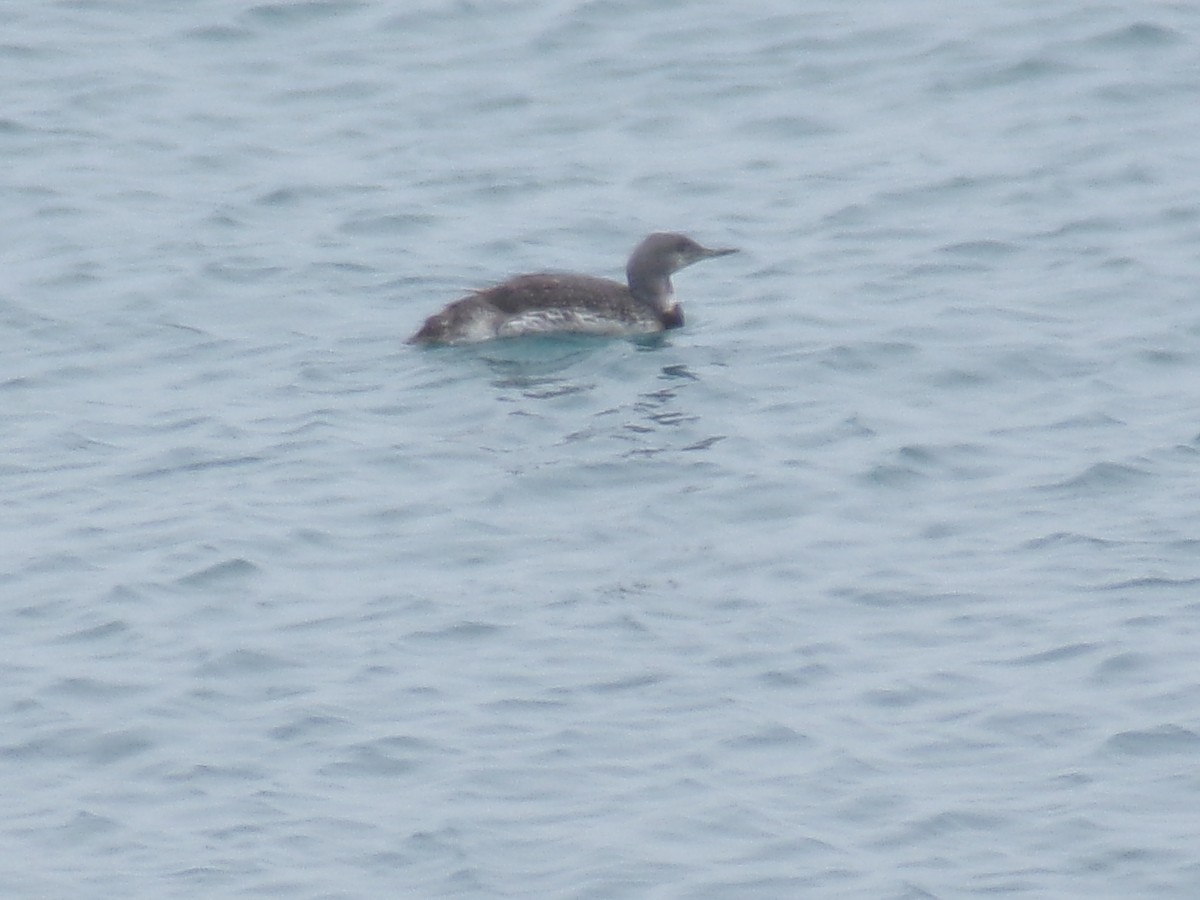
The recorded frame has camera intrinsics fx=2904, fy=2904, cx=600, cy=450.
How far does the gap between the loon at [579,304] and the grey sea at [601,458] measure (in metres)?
0.14

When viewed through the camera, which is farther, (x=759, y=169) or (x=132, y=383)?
(x=759, y=169)

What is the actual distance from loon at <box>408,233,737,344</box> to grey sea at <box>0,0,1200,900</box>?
0.44 feet

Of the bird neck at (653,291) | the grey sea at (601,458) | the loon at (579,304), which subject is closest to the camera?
the grey sea at (601,458)

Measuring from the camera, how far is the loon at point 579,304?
538 inches

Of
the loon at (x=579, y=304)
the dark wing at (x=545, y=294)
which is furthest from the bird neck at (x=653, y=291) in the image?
the dark wing at (x=545, y=294)

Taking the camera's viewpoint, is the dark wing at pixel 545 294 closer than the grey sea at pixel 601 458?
No

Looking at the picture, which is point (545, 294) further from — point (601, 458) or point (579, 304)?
point (601, 458)

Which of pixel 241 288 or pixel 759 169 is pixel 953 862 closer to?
pixel 241 288

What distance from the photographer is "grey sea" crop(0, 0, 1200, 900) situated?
902 centimetres

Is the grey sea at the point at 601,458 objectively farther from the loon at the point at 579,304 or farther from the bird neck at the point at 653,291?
the bird neck at the point at 653,291

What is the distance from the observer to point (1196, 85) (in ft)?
56.1

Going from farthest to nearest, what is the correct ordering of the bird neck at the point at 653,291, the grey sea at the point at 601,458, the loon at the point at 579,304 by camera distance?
the bird neck at the point at 653,291 < the loon at the point at 579,304 < the grey sea at the point at 601,458

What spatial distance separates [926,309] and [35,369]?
14.0 ft

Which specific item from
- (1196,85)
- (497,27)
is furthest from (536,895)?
(497,27)
